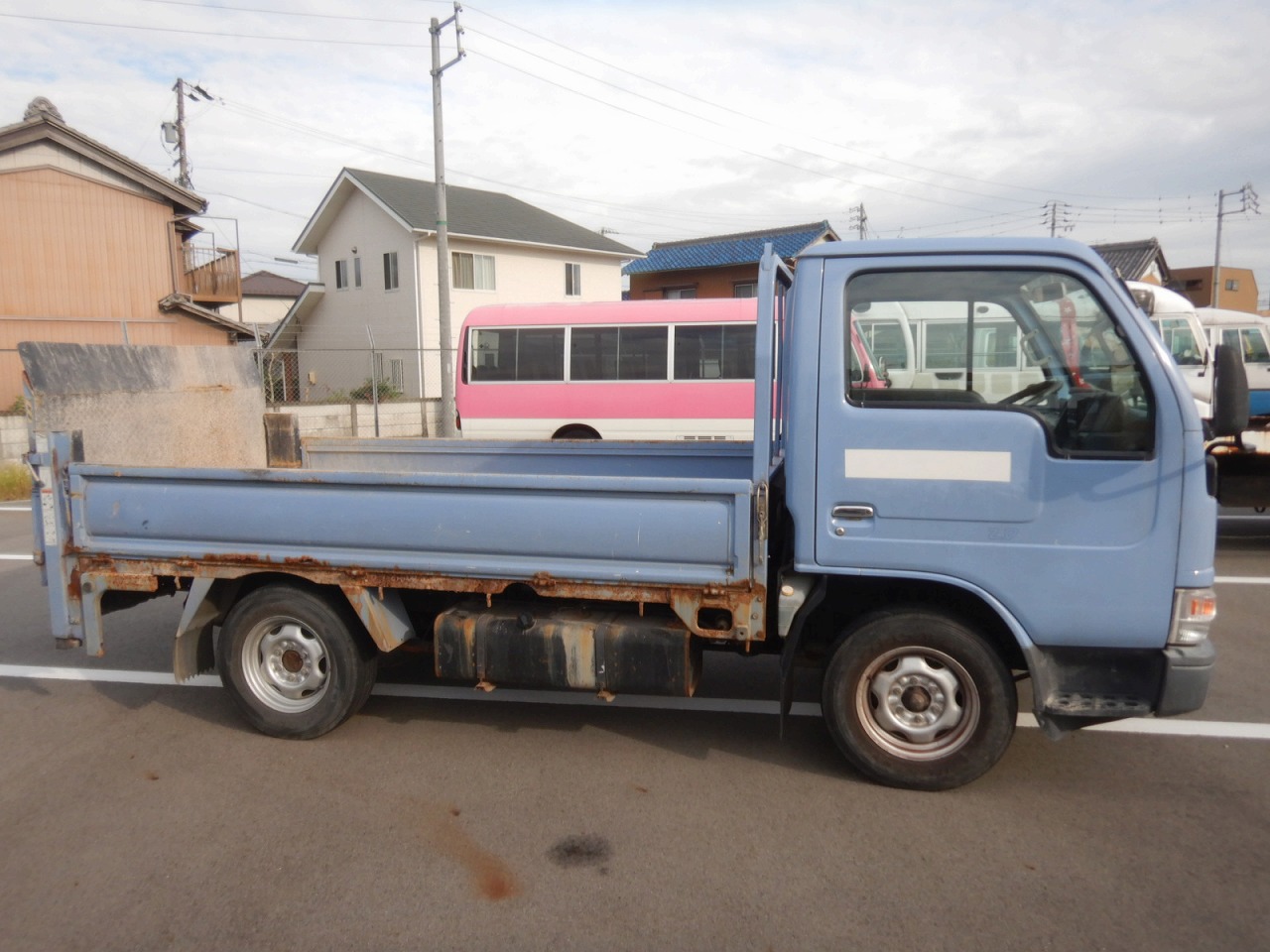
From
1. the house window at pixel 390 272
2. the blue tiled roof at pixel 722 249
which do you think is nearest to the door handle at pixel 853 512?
the house window at pixel 390 272

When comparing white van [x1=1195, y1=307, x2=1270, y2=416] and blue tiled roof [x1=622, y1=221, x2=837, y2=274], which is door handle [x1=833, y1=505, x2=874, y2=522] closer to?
white van [x1=1195, y1=307, x2=1270, y2=416]

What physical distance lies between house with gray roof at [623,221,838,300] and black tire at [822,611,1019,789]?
3001cm

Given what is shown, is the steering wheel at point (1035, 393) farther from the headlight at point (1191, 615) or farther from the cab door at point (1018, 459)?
the headlight at point (1191, 615)

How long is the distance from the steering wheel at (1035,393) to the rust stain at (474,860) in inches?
106

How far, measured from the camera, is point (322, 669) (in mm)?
4723

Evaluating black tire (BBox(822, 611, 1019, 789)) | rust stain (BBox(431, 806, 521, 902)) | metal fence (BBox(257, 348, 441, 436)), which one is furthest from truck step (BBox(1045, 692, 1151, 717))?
metal fence (BBox(257, 348, 441, 436))

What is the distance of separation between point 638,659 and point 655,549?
553 mm

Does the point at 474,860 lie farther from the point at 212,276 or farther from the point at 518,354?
the point at 212,276

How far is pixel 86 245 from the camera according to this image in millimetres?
23078

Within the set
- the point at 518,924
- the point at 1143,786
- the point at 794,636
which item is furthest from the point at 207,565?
the point at 1143,786

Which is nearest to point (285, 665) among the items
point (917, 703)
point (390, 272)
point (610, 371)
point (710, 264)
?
point (917, 703)

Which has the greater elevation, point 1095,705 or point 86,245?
point 86,245

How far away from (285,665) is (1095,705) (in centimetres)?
376

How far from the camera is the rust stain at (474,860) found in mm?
3396
